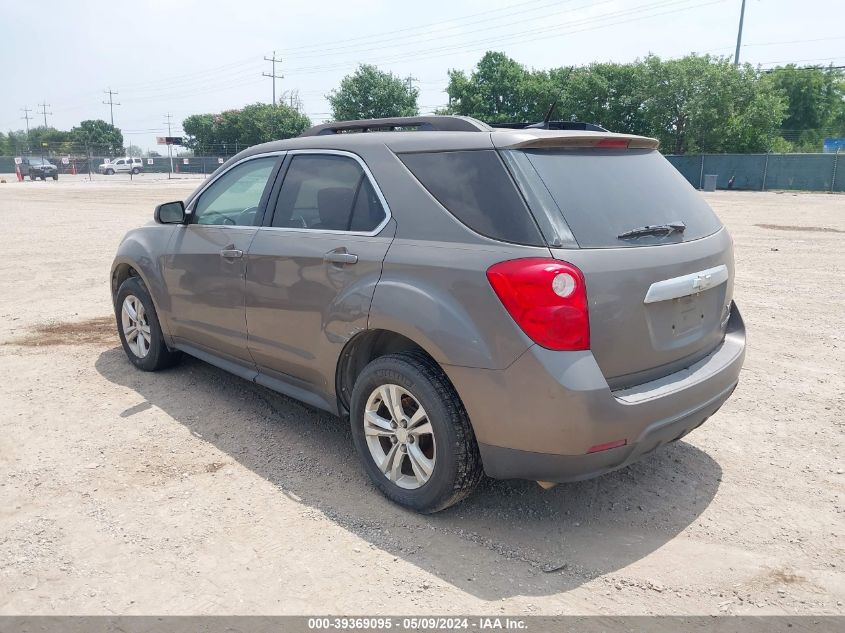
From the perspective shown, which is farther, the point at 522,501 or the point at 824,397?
the point at 824,397

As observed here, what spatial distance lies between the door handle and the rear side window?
1.70ft

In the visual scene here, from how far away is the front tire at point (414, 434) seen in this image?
3035 millimetres

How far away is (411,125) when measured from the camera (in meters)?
3.76

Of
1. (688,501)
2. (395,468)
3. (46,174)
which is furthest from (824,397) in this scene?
(46,174)

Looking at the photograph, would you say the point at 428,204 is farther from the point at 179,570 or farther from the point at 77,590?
the point at 77,590

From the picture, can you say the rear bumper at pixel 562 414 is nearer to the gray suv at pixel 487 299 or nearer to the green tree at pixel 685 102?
the gray suv at pixel 487 299

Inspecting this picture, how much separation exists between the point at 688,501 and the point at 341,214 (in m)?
2.34

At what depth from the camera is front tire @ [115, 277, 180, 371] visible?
5207mm

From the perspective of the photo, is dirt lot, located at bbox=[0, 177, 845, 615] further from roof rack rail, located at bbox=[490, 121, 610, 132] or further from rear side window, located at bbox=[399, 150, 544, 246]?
roof rack rail, located at bbox=[490, 121, 610, 132]

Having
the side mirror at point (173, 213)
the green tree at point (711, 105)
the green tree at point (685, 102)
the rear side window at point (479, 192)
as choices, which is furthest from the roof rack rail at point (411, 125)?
the green tree at point (711, 105)

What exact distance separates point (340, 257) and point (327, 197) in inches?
18.9

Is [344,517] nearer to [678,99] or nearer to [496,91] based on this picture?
[678,99]

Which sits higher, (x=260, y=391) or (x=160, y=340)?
(x=160, y=340)

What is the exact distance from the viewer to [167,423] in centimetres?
444
